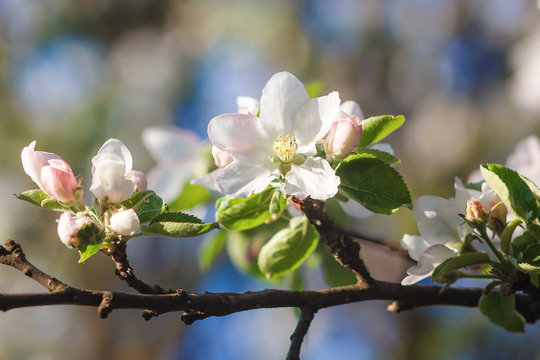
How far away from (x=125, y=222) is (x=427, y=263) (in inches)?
13.2

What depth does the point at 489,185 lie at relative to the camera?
1.93ft

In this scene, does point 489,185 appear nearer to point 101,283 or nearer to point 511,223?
point 511,223

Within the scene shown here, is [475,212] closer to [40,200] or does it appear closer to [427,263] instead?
[427,263]

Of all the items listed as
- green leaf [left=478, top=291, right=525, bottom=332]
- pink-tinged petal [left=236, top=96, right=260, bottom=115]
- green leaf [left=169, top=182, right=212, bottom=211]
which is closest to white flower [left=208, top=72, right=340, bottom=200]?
pink-tinged petal [left=236, top=96, right=260, bottom=115]

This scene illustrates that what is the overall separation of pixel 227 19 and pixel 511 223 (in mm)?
4752

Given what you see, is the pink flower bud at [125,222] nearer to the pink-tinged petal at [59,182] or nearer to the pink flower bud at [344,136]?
the pink-tinged petal at [59,182]

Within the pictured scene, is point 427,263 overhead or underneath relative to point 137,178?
underneath

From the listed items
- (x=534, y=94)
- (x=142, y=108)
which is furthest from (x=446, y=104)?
(x=142, y=108)

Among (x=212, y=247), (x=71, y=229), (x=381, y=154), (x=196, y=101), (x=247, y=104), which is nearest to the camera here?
(x=71, y=229)

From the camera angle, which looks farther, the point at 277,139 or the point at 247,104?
the point at 247,104

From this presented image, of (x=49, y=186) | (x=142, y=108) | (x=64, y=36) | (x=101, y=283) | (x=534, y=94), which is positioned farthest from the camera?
(x=64, y=36)

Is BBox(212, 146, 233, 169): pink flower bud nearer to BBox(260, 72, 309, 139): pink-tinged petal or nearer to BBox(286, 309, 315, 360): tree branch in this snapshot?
BBox(260, 72, 309, 139): pink-tinged petal

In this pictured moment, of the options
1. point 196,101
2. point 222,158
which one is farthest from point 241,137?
point 196,101

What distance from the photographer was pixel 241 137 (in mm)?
586
